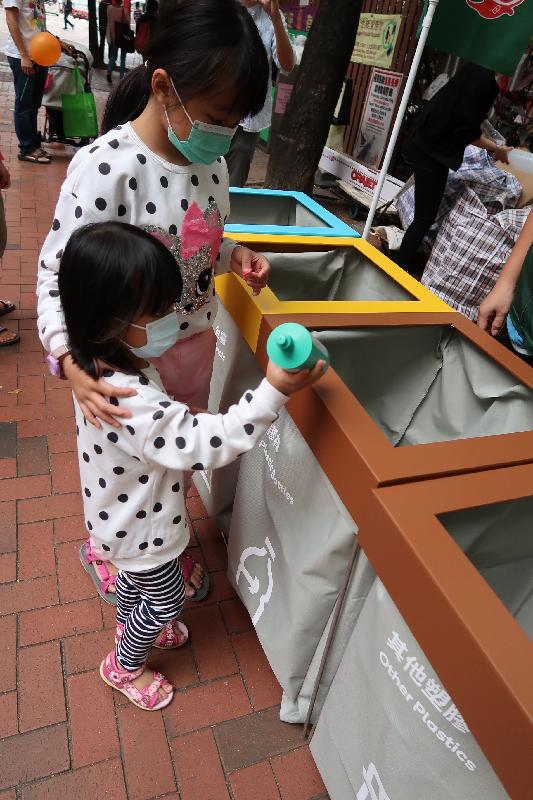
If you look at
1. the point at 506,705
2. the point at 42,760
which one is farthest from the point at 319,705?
the point at 506,705

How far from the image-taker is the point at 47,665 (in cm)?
154

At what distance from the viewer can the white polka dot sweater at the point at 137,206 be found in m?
1.09

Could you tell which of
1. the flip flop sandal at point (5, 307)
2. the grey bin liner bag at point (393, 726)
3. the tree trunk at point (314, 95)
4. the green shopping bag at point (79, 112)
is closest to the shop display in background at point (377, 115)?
the tree trunk at point (314, 95)

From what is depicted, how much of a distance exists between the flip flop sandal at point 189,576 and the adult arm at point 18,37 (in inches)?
187

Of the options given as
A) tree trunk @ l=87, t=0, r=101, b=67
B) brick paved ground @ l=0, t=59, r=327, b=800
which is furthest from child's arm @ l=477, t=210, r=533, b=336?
tree trunk @ l=87, t=0, r=101, b=67

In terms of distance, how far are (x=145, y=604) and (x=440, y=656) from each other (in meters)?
0.79

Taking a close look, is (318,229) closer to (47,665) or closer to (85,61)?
(47,665)

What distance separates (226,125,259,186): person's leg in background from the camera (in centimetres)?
337

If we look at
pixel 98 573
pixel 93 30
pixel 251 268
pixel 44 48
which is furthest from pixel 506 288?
pixel 93 30

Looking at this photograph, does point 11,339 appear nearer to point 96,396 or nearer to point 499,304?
point 96,396

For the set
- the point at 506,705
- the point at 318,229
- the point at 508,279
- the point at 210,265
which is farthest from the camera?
the point at 318,229

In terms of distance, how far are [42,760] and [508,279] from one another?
1.85 metres

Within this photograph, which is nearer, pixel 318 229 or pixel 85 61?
pixel 318 229

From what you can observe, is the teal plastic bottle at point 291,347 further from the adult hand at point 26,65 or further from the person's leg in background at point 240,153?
the adult hand at point 26,65
